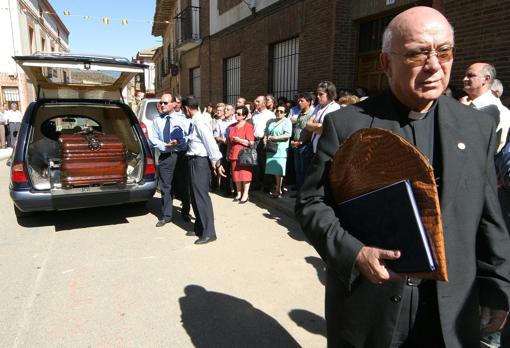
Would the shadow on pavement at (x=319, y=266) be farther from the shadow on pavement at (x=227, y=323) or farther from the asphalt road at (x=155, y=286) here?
the shadow on pavement at (x=227, y=323)

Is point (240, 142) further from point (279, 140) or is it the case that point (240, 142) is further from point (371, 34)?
point (371, 34)

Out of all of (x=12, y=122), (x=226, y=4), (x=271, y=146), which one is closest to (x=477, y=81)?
(x=271, y=146)

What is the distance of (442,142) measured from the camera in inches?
55.1

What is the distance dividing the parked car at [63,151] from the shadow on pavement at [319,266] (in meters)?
2.70

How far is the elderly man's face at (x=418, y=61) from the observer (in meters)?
1.35

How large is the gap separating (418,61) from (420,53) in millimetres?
28

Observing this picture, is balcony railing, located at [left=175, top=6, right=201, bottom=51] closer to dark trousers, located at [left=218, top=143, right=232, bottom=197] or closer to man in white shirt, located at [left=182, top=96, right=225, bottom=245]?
dark trousers, located at [left=218, top=143, right=232, bottom=197]

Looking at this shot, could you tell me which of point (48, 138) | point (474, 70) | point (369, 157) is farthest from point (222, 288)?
point (48, 138)

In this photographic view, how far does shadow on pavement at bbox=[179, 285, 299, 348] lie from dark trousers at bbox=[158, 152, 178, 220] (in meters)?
2.28

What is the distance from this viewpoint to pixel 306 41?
877 centimetres

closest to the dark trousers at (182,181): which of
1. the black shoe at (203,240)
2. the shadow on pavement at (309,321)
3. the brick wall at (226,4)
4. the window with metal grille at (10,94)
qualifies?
the black shoe at (203,240)

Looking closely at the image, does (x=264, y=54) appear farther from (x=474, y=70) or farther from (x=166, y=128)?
(x=474, y=70)

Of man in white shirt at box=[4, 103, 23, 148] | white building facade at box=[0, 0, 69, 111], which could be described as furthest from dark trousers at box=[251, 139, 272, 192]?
white building facade at box=[0, 0, 69, 111]

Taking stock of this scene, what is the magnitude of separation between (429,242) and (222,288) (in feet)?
8.88
